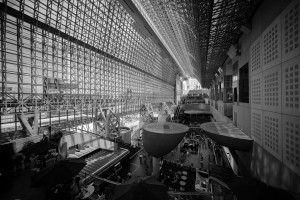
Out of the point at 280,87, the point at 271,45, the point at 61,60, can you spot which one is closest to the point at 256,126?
the point at 280,87

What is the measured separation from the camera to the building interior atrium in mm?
4461

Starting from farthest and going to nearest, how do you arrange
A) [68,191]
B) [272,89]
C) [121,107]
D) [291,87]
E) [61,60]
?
[121,107], [61,60], [68,191], [272,89], [291,87]

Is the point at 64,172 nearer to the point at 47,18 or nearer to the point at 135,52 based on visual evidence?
the point at 47,18

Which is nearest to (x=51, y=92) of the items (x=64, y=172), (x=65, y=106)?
(x=65, y=106)

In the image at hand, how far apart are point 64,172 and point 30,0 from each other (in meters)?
13.9

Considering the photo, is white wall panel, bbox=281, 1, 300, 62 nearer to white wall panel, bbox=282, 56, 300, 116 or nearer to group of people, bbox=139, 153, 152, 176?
white wall panel, bbox=282, 56, 300, 116

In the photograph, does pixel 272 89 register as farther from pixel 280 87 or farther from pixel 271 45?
pixel 271 45

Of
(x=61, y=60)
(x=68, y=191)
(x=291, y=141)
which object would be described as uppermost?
(x=61, y=60)

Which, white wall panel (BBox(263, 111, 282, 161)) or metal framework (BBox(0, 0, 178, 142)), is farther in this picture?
metal framework (BBox(0, 0, 178, 142))

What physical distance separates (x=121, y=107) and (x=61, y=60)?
11763 millimetres

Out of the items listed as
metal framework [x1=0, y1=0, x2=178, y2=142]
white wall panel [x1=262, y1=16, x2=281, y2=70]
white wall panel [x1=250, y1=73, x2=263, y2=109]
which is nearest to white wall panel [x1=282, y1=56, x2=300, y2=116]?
white wall panel [x1=262, y1=16, x2=281, y2=70]

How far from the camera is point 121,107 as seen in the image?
2377cm

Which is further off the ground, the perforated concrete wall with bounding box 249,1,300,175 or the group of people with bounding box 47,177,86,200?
the perforated concrete wall with bounding box 249,1,300,175

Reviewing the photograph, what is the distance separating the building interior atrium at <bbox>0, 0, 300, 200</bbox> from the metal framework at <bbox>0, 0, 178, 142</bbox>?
10 centimetres
